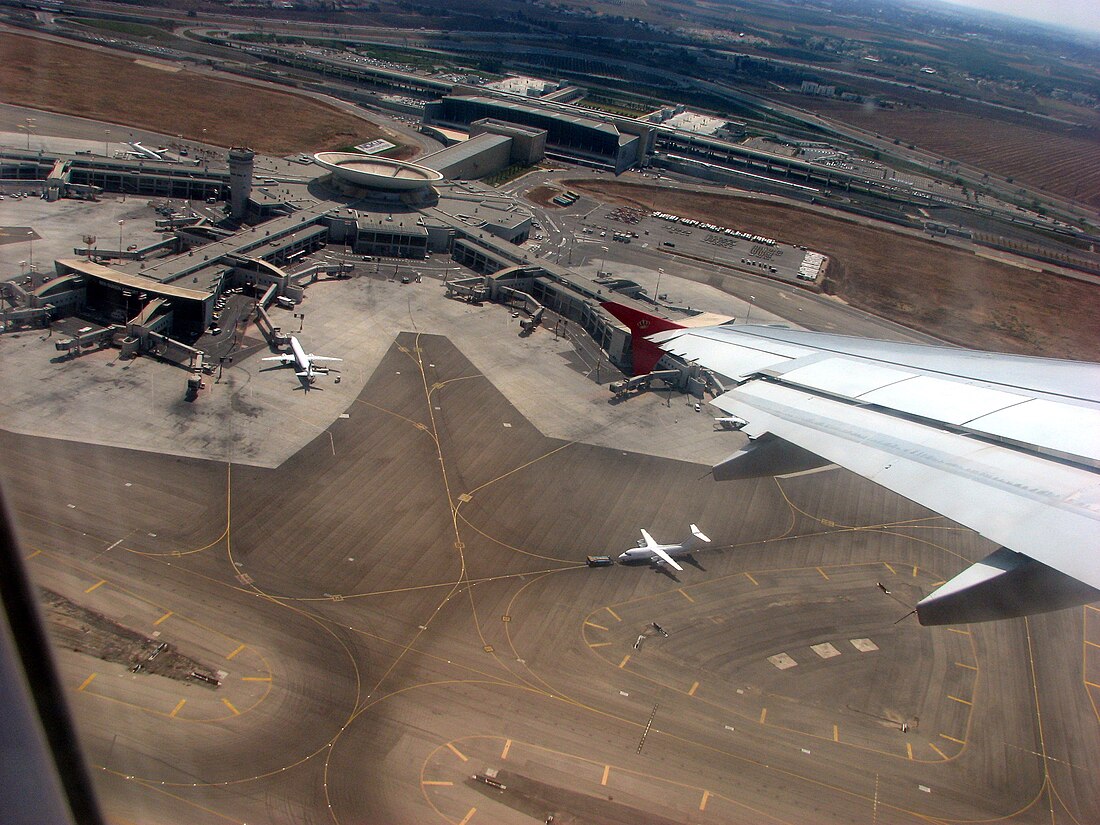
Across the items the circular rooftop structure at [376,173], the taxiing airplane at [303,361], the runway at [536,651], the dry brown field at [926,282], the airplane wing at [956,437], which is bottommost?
the runway at [536,651]

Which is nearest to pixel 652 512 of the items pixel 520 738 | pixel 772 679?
pixel 772 679

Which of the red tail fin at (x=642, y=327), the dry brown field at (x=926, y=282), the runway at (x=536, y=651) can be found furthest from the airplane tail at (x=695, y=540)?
the dry brown field at (x=926, y=282)

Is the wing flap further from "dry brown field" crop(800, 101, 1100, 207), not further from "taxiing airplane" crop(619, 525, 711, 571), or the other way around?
"dry brown field" crop(800, 101, 1100, 207)

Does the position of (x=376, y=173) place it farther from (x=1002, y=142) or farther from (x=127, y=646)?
(x=1002, y=142)

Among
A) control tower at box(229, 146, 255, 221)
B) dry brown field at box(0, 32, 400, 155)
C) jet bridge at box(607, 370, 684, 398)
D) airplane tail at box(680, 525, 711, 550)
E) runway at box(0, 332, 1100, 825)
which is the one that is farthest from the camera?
dry brown field at box(0, 32, 400, 155)

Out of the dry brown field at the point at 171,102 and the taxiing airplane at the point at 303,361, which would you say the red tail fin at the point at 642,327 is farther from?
the dry brown field at the point at 171,102

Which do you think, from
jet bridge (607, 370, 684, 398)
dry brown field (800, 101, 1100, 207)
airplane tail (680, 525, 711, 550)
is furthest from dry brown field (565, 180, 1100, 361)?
dry brown field (800, 101, 1100, 207)

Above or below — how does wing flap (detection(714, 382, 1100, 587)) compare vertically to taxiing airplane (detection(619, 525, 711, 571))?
above
